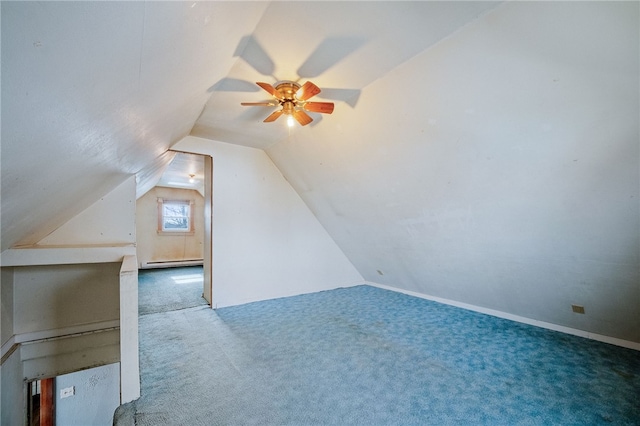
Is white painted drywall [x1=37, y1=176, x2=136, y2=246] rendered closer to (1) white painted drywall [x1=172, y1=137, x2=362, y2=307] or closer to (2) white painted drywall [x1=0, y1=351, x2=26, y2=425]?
(1) white painted drywall [x1=172, y1=137, x2=362, y2=307]

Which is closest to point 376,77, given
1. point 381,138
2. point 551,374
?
point 381,138

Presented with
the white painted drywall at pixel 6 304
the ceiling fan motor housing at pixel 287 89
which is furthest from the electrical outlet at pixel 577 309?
the white painted drywall at pixel 6 304

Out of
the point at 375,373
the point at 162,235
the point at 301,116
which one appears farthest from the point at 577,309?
the point at 162,235

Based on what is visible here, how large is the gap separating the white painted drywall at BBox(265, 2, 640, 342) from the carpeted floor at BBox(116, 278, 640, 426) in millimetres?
666

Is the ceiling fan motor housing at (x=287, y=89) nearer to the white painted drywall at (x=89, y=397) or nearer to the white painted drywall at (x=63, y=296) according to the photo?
the white painted drywall at (x=63, y=296)

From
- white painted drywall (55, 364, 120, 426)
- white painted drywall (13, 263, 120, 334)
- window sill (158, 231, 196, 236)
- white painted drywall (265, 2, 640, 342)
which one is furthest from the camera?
window sill (158, 231, 196, 236)

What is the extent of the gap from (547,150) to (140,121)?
2.86 m

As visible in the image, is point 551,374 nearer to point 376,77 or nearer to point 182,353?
point 376,77

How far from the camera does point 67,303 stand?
10.1ft

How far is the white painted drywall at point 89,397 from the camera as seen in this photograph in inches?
139

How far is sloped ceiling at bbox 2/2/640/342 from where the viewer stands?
2.84ft

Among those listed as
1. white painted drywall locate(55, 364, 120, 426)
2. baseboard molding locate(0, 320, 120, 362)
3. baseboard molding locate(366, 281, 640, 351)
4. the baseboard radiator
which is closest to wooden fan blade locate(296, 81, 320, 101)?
baseboard molding locate(0, 320, 120, 362)

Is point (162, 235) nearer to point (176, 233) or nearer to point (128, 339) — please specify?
point (176, 233)

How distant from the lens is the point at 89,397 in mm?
3561
